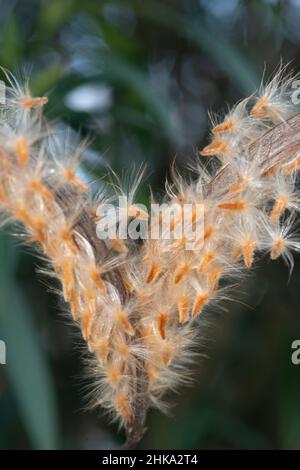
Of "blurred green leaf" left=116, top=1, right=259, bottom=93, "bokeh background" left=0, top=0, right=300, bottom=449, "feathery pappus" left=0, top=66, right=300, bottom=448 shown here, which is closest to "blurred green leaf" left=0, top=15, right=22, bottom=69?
"bokeh background" left=0, top=0, right=300, bottom=449

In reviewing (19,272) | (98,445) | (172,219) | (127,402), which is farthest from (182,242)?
(98,445)

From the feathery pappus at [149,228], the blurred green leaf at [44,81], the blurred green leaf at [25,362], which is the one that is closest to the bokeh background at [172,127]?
the blurred green leaf at [44,81]

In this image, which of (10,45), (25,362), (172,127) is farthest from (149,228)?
(10,45)

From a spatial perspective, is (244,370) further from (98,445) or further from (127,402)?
(127,402)

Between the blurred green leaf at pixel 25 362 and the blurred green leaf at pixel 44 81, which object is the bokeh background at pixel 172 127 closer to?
the blurred green leaf at pixel 44 81

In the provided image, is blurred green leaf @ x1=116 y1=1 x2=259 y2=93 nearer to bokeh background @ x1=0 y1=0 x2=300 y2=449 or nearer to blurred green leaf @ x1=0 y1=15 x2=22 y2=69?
bokeh background @ x1=0 y1=0 x2=300 y2=449
